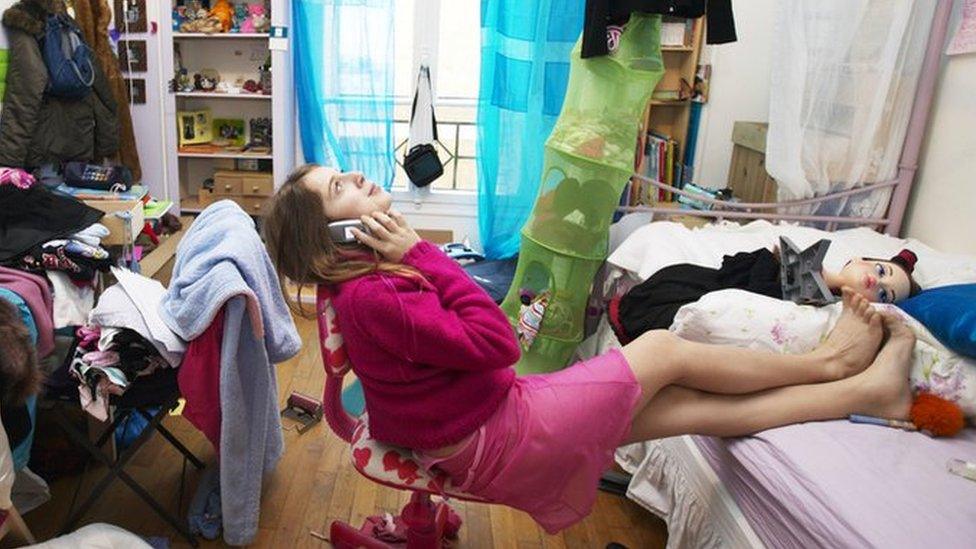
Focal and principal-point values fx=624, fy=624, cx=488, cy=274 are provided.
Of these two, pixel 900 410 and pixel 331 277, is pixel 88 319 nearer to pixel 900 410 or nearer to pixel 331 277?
pixel 331 277

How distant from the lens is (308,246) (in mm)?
1263

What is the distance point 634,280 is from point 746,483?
1120 millimetres

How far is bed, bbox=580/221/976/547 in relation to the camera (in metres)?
1.05

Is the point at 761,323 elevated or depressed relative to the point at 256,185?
elevated

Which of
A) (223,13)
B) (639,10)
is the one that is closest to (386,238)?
(639,10)

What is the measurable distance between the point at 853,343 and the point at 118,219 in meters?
2.18

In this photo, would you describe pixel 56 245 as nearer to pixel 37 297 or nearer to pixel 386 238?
pixel 37 297

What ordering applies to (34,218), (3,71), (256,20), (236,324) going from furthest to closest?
(256,20), (3,71), (34,218), (236,324)

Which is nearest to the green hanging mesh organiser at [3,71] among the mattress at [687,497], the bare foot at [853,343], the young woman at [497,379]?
the young woman at [497,379]

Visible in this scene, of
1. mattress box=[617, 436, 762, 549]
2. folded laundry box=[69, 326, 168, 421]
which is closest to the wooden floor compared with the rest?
mattress box=[617, 436, 762, 549]

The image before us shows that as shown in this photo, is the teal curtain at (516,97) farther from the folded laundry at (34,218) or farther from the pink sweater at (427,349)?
the pink sweater at (427,349)

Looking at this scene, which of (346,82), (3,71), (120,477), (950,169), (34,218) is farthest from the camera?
(346,82)

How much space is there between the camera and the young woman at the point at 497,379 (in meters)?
1.19

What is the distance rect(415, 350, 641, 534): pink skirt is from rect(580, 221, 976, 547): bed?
0.30m
